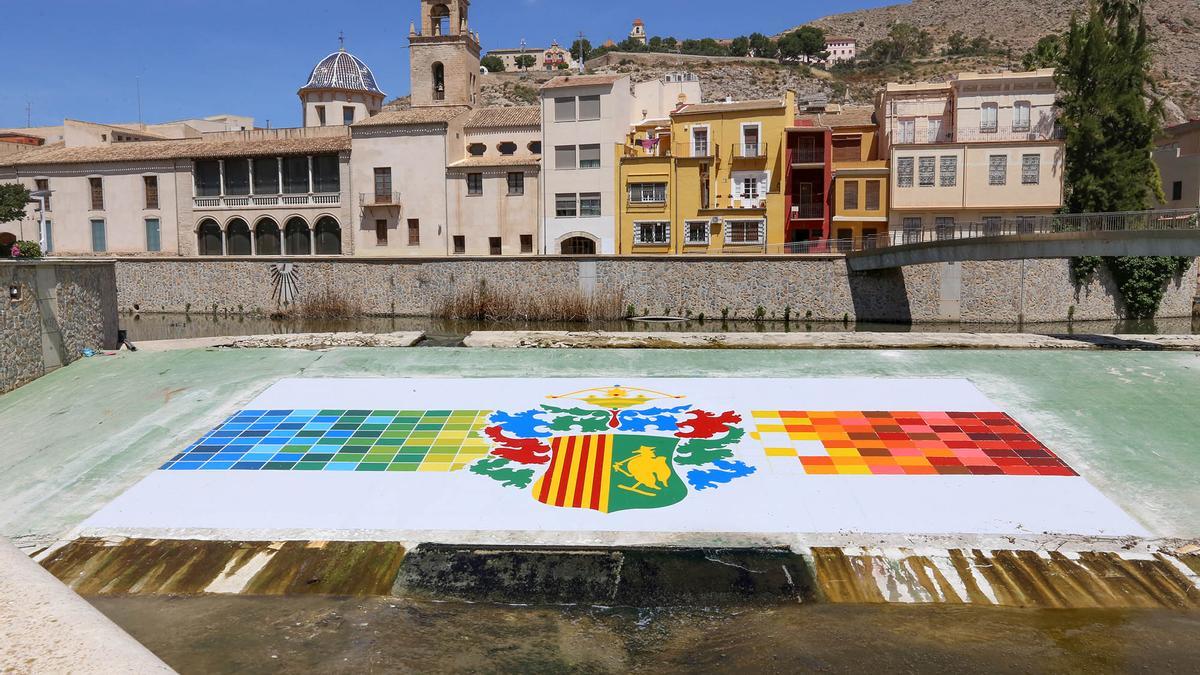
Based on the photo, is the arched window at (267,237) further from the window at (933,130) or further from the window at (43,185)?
the window at (933,130)

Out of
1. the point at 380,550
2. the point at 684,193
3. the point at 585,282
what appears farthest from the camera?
the point at 684,193

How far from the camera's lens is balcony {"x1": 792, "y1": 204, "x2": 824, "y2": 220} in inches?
1989

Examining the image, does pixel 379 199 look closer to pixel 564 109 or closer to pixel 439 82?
pixel 439 82

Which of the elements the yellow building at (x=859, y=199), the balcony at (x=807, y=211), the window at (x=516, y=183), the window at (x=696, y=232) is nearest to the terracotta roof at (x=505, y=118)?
the window at (x=516, y=183)

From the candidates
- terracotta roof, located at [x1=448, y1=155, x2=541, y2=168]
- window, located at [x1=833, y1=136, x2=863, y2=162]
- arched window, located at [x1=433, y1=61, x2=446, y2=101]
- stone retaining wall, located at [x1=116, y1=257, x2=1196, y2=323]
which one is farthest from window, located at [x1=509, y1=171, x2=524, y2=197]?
window, located at [x1=833, y1=136, x2=863, y2=162]

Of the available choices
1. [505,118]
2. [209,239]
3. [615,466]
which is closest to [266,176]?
[209,239]

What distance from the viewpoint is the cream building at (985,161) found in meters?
47.7

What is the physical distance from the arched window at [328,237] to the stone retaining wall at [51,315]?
4045 cm

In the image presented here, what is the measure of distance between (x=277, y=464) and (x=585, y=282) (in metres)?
35.9

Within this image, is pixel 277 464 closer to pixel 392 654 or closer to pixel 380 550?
pixel 380 550

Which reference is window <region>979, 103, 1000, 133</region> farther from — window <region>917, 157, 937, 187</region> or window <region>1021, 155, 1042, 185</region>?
window <region>917, 157, 937, 187</region>

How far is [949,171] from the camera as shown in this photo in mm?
48188

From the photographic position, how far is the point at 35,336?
51.8 feet

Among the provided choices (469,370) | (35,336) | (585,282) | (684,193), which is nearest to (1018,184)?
(684,193)
